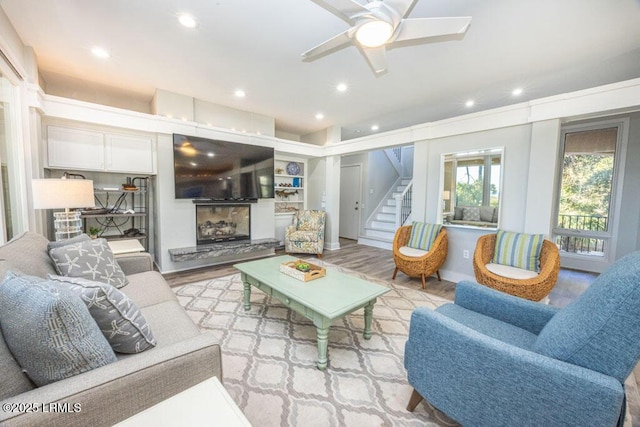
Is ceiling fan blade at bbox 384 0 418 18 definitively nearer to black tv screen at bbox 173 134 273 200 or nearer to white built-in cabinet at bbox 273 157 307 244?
black tv screen at bbox 173 134 273 200

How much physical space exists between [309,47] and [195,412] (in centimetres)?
291

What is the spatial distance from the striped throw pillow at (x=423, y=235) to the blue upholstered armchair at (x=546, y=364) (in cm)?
230

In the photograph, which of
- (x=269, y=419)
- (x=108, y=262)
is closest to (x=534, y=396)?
→ (x=269, y=419)

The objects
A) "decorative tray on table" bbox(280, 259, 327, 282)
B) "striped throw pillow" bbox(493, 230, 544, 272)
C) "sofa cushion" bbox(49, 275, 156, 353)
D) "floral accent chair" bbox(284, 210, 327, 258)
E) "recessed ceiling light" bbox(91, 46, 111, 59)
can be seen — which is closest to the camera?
"sofa cushion" bbox(49, 275, 156, 353)

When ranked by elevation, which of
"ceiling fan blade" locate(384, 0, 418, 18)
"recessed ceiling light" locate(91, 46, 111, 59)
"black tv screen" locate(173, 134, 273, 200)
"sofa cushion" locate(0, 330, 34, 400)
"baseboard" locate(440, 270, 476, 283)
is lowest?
"baseboard" locate(440, 270, 476, 283)

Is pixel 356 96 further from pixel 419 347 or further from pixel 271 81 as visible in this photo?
pixel 419 347

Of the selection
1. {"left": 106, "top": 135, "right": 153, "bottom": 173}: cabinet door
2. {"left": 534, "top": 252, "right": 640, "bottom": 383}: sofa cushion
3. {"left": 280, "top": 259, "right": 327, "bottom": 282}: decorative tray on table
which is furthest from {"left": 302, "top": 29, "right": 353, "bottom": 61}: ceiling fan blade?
{"left": 106, "top": 135, "right": 153, "bottom": 173}: cabinet door

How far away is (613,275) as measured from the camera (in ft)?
3.27

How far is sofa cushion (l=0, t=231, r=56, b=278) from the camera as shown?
1.37 m

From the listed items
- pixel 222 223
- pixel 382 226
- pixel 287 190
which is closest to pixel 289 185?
pixel 287 190

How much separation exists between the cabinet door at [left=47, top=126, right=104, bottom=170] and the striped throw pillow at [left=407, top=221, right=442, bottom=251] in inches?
179

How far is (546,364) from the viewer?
991mm

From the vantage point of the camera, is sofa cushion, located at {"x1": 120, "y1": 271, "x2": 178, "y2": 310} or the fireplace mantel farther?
the fireplace mantel

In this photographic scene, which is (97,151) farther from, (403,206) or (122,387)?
(403,206)
